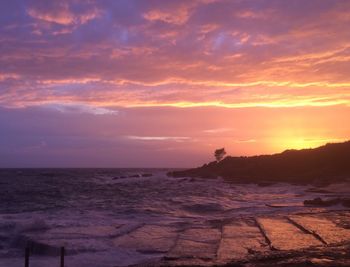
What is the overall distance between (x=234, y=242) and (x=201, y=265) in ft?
17.3

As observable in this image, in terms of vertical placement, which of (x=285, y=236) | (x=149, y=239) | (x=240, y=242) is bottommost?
(x=149, y=239)

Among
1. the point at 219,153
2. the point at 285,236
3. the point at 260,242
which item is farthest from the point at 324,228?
the point at 219,153

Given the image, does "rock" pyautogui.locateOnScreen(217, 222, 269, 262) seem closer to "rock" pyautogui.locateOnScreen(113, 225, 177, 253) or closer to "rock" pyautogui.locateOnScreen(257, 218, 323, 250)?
"rock" pyautogui.locateOnScreen(257, 218, 323, 250)

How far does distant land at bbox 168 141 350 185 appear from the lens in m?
57.2

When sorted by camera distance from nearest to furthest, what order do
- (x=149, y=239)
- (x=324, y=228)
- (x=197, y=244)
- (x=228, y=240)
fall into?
1. (x=197, y=244)
2. (x=228, y=240)
3. (x=149, y=239)
4. (x=324, y=228)

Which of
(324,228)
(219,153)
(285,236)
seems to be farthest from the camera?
(219,153)

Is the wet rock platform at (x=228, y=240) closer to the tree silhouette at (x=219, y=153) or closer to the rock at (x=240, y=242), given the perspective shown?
the rock at (x=240, y=242)

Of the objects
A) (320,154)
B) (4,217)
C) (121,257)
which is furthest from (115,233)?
(320,154)

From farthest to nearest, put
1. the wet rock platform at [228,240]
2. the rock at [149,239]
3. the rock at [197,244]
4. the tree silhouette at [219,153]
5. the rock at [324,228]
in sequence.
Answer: the tree silhouette at [219,153] → the rock at [149,239] → the rock at [324,228] → the rock at [197,244] → the wet rock platform at [228,240]

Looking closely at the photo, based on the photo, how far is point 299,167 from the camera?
230 ft

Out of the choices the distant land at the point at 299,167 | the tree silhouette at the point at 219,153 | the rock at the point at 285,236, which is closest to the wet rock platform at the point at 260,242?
the rock at the point at 285,236

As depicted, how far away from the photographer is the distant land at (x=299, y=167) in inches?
2254

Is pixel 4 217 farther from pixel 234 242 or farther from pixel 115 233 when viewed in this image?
pixel 234 242

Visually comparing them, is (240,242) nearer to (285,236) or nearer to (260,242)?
(260,242)
